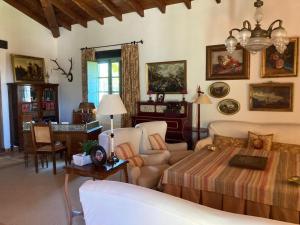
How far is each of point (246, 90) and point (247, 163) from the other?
2.64 metres

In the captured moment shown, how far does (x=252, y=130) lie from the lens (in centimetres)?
468

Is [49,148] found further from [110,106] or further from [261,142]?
[261,142]

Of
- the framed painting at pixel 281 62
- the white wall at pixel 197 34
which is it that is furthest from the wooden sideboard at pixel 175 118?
the framed painting at pixel 281 62

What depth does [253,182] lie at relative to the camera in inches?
96.5

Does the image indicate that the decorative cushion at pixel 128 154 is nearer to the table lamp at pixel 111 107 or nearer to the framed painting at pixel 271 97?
the table lamp at pixel 111 107

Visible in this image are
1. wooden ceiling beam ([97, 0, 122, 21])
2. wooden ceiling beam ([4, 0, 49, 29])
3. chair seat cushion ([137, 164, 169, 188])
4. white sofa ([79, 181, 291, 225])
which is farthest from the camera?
wooden ceiling beam ([4, 0, 49, 29])

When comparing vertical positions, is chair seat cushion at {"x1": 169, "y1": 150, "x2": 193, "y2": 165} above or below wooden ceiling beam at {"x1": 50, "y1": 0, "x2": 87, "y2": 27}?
below

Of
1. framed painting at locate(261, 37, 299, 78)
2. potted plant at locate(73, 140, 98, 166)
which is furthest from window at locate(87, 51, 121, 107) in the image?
potted plant at locate(73, 140, 98, 166)

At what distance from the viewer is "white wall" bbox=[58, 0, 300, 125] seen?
480 centimetres

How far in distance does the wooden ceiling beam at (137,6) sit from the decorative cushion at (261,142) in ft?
12.9

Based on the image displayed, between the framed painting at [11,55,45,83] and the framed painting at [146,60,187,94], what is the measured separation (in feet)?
11.2

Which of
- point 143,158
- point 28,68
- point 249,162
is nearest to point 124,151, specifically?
point 143,158

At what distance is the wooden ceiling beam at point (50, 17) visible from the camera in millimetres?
6230

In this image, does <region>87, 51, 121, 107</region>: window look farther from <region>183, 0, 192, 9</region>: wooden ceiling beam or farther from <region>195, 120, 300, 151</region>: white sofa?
<region>195, 120, 300, 151</region>: white sofa
